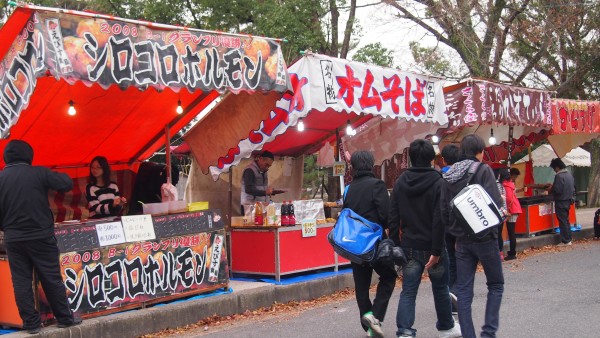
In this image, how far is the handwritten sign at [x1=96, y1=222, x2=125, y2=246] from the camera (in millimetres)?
7238

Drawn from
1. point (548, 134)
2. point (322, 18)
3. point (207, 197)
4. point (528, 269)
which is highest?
A: point (322, 18)

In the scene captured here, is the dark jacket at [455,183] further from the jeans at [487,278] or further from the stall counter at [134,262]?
the stall counter at [134,262]

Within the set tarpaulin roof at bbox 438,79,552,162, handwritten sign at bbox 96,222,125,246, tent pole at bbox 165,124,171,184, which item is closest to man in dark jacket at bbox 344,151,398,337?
handwritten sign at bbox 96,222,125,246

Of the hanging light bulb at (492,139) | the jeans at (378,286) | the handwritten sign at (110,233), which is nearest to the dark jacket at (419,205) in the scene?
the jeans at (378,286)

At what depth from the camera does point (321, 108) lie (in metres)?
8.97

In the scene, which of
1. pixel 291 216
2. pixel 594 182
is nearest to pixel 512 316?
pixel 291 216

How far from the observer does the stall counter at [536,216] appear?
1478cm

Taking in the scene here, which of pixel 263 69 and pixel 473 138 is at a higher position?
pixel 263 69

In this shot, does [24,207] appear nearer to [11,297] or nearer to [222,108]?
[11,297]

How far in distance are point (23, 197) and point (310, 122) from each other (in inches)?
217

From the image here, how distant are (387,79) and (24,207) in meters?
5.85

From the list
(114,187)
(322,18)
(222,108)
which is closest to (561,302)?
(222,108)

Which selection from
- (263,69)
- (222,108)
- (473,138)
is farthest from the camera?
(222,108)

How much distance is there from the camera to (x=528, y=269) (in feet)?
37.8
